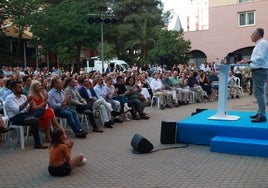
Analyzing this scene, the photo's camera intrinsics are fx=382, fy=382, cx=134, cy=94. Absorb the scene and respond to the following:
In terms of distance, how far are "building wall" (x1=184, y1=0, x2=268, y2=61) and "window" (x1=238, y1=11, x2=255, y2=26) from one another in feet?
1.09

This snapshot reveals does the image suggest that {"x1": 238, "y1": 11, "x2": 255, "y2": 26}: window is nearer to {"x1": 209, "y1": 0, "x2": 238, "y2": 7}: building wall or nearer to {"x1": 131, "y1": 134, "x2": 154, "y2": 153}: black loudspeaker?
{"x1": 209, "y1": 0, "x2": 238, "y2": 7}: building wall

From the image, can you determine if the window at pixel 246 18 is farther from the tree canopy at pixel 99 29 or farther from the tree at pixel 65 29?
the tree at pixel 65 29

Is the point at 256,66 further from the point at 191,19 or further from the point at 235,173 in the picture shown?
the point at 191,19

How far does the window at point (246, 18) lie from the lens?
1358 inches

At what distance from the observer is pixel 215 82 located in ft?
57.2

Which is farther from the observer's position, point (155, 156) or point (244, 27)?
point (244, 27)

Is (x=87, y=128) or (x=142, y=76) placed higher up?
(x=142, y=76)

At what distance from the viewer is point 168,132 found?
7871mm

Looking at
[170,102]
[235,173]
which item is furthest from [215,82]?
[235,173]

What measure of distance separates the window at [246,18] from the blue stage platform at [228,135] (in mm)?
28497

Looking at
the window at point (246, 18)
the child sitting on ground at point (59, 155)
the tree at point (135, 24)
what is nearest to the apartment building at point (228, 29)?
the window at point (246, 18)

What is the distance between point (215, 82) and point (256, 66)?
Result: 10.4m

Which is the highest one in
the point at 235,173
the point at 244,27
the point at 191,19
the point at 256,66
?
the point at 191,19

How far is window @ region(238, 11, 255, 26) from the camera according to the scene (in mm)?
34500
